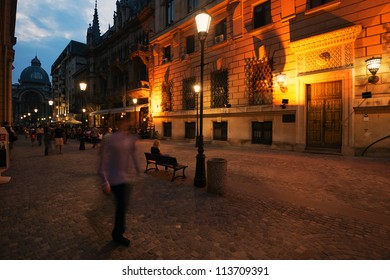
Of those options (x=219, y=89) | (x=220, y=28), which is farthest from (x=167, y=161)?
(x=220, y=28)

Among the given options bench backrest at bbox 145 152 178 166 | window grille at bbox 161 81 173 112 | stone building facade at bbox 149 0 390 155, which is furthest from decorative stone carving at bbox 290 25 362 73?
window grille at bbox 161 81 173 112

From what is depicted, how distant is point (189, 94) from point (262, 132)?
9.23 metres

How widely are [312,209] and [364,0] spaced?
12.6 m

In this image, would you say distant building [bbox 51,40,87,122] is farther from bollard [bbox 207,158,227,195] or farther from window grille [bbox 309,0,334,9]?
bollard [bbox 207,158,227,195]

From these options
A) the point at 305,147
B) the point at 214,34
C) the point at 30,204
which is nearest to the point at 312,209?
the point at 30,204

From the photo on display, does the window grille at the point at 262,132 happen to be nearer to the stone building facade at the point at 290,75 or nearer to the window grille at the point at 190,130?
the stone building facade at the point at 290,75

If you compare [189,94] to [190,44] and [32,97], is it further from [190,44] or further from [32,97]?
[32,97]

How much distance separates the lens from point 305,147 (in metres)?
13.6

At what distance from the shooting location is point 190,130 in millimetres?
22141

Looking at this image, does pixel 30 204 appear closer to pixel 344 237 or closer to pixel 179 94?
pixel 344 237

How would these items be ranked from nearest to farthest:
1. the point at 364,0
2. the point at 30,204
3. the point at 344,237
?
the point at 344,237 → the point at 30,204 → the point at 364,0

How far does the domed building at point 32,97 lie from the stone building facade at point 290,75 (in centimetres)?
10312

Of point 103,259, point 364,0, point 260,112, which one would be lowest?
point 103,259
